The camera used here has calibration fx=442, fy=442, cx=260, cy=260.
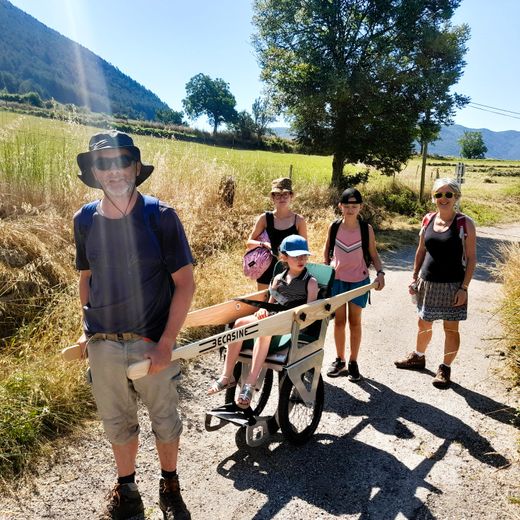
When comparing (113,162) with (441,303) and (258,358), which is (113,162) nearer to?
(258,358)

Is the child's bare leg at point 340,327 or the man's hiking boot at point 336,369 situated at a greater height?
the child's bare leg at point 340,327

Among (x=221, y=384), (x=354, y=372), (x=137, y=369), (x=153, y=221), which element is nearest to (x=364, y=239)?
(x=354, y=372)

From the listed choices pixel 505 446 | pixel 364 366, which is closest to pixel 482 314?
pixel 364 366

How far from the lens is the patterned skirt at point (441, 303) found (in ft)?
14.0

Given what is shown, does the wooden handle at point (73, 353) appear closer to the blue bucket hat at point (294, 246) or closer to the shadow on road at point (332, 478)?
the shadow on road at point (332, 478)

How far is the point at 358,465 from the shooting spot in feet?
Answer: 10.3

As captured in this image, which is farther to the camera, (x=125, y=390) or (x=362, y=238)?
(x=362, y=238)

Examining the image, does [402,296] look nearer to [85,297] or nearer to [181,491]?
[181,491]

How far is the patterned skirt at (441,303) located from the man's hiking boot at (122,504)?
312 cm

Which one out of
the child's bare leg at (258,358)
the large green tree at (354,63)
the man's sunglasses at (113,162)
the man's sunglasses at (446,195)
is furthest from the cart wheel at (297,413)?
the large green tree at (354,63)

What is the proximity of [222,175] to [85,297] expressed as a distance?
7519mm

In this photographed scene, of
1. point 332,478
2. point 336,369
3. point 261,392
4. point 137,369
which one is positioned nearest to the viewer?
point 137,369

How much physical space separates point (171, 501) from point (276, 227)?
2.45 meters

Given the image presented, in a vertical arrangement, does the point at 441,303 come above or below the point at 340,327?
above
